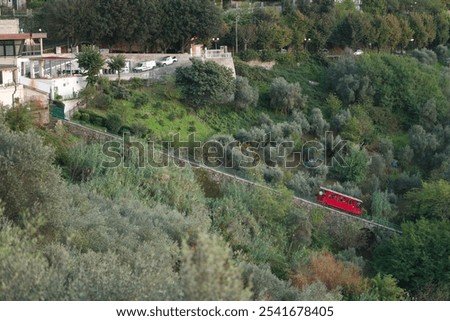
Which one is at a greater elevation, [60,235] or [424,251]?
[60,235]

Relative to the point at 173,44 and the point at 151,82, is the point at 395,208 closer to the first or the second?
the point at 151,82

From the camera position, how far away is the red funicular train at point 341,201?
98.5 ft

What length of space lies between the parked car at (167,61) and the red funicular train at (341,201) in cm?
1352

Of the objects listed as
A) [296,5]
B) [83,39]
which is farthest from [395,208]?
[296,5]

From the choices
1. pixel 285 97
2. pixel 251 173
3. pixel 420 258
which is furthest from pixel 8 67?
pixel 420 258

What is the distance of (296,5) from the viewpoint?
2110 inches

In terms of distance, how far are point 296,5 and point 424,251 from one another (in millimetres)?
31355

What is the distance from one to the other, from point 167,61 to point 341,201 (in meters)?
14.8

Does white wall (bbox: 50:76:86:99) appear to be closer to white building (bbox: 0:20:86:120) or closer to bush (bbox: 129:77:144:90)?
white building (bbox: 0:20:86:120)

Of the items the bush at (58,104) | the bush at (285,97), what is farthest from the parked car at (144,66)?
the bush at (58,104)

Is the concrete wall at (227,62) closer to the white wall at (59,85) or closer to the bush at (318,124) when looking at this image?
the bush at (318,124)

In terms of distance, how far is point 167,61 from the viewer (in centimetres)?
4050

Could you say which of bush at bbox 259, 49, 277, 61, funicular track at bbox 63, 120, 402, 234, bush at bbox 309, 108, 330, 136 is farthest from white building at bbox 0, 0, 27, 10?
funicular track at bbox 63, 120, 402, 234

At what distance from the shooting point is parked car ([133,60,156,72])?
129 ft
